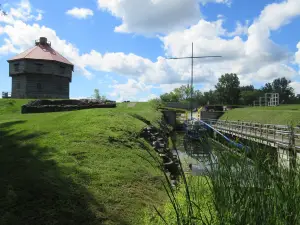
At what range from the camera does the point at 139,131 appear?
15.1 metres

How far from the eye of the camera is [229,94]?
112 metres

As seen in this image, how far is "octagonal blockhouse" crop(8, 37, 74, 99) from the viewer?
170ft

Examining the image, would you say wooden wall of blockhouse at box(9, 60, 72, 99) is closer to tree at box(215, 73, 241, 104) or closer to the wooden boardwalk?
the wooden boardwalk

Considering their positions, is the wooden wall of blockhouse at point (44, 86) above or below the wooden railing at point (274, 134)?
above

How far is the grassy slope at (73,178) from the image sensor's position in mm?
5902

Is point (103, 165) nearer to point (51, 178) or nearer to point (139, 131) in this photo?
point (51, 178)

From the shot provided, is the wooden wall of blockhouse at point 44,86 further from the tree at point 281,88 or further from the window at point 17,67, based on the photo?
the tree at point 281,88

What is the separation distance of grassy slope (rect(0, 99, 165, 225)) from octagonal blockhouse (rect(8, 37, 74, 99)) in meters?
41.8

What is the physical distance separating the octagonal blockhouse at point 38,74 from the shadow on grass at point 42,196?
4648 cm

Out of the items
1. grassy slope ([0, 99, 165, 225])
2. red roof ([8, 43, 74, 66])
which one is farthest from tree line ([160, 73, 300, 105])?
grassy slope ([0, 99, 165, 225])

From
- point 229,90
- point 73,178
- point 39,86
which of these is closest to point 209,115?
point 39,86

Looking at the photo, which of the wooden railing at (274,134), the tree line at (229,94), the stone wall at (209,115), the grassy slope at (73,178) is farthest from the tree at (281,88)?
the grassy slope at (73,178)

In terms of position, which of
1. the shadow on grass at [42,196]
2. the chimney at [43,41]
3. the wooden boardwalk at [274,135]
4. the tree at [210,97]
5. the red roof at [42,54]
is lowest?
the shadow on grass at [42,196]

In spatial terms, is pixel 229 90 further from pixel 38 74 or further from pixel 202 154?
pixel 202 154
